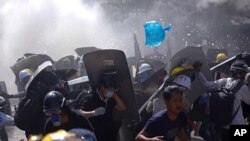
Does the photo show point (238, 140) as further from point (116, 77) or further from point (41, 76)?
point (41, 76)

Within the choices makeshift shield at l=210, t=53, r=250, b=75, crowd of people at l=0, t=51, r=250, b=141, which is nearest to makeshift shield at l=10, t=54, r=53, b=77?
crowd of people at l=0, t=51, r=250, b=141

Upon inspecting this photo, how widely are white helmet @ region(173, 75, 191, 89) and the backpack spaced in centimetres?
66

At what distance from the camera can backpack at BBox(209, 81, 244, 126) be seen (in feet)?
18.1

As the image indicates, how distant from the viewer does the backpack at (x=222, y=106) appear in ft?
18.1

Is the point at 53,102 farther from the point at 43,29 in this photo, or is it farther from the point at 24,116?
the point at 43,29

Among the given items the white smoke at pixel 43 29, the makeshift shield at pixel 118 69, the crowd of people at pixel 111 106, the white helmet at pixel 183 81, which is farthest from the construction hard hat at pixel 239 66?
the white smoke at pixel 43 29

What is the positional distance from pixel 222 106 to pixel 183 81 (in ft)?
2.68

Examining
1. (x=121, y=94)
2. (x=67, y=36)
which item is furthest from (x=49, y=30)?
(x=121, y=94)

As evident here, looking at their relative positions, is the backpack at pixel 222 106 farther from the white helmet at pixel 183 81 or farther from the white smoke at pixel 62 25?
the white smoke at pixel 62 25

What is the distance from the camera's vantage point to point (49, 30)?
99.9 ft

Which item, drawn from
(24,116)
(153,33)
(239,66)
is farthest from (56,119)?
(153,33)

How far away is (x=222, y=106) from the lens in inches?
217

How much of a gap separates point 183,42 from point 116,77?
2392 centimetres

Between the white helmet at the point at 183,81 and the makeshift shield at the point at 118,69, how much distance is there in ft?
2.32
